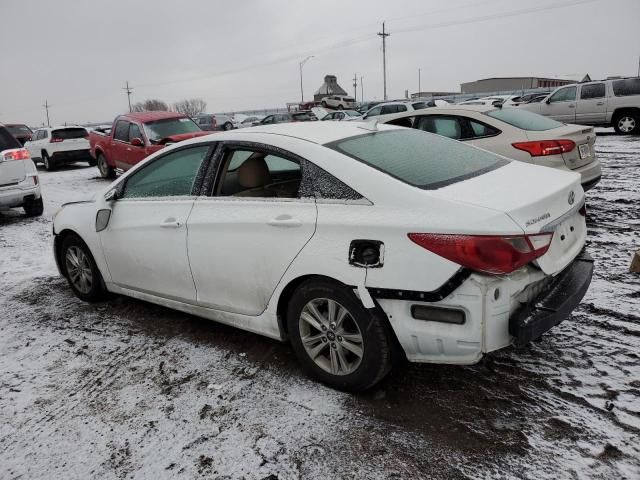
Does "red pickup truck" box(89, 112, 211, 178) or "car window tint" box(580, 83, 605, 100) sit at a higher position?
"car window tint" box(580, 83, 605, 100)

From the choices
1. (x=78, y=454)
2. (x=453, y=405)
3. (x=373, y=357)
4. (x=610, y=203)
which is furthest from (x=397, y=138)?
(x=610, y=203)

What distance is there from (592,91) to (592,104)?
406mm

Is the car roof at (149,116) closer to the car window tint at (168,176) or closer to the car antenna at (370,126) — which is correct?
the car window tint at (168,176)

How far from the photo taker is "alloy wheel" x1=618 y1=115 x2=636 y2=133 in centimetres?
1548

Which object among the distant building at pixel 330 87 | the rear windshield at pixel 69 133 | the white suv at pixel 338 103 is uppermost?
the distant building at pixel 330 87

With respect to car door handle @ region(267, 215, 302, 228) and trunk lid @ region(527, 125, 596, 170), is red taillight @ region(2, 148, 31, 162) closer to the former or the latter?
car door handle @ region(267, 215, 302, 228)

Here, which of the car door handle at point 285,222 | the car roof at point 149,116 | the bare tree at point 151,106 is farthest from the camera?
the bare tree at point 151,106

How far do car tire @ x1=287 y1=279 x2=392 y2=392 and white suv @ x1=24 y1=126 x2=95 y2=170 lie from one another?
17.0 m

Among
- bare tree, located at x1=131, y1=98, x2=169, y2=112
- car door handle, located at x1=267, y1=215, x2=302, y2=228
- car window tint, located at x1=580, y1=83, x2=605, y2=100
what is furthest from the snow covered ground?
bare tree, located at x1=131, y1=98, x2=169, y2=112

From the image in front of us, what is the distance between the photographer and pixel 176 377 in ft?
10.9

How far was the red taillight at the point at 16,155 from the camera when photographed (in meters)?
8.41

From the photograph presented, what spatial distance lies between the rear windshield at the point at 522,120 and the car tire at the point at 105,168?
10.6m

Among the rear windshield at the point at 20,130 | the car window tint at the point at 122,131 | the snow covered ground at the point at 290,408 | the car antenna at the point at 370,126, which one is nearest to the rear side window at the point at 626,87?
the snow covered ground at the point at 290,408

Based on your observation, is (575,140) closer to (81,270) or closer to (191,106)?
(81,270)
